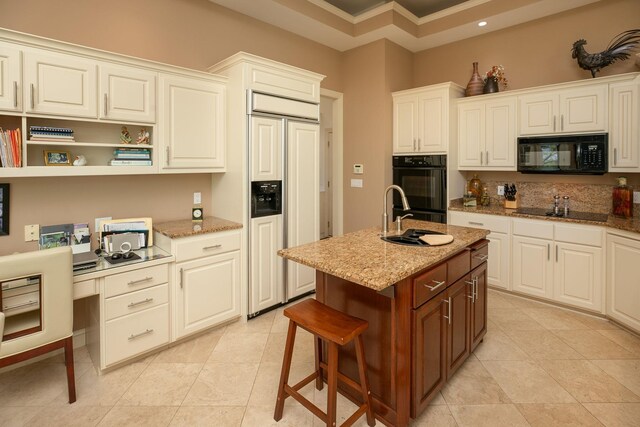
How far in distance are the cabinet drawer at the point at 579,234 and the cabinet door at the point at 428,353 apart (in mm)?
2057

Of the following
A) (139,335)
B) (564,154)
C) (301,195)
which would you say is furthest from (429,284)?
(564,154)

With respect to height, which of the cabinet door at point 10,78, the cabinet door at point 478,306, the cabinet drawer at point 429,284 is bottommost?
the cabinet door at point 478,306

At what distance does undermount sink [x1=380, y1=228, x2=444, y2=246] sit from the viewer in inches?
87.3

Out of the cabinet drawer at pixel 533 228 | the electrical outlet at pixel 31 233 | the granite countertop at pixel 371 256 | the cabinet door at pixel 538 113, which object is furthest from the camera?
the cabinet door at pixel 538 113

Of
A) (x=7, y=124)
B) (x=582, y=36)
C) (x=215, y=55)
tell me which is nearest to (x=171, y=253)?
(x=7, y=124)

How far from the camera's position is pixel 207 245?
9.40ft

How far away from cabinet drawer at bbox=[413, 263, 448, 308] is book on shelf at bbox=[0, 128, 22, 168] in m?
2.50

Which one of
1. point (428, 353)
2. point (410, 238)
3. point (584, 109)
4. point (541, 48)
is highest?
point (541, 48)

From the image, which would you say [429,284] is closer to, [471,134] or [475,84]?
[471,134]

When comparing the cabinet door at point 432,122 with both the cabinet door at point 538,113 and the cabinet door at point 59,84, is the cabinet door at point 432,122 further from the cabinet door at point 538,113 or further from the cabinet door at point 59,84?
the cabinet door at point 59,84

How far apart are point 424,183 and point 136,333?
3.34 meters

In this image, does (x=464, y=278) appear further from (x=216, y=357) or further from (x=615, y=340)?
(x=216, y=357)

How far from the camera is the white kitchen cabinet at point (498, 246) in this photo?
145 inches

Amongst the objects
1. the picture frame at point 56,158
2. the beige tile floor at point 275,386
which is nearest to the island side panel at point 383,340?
the beige tile floor at point 275,386
